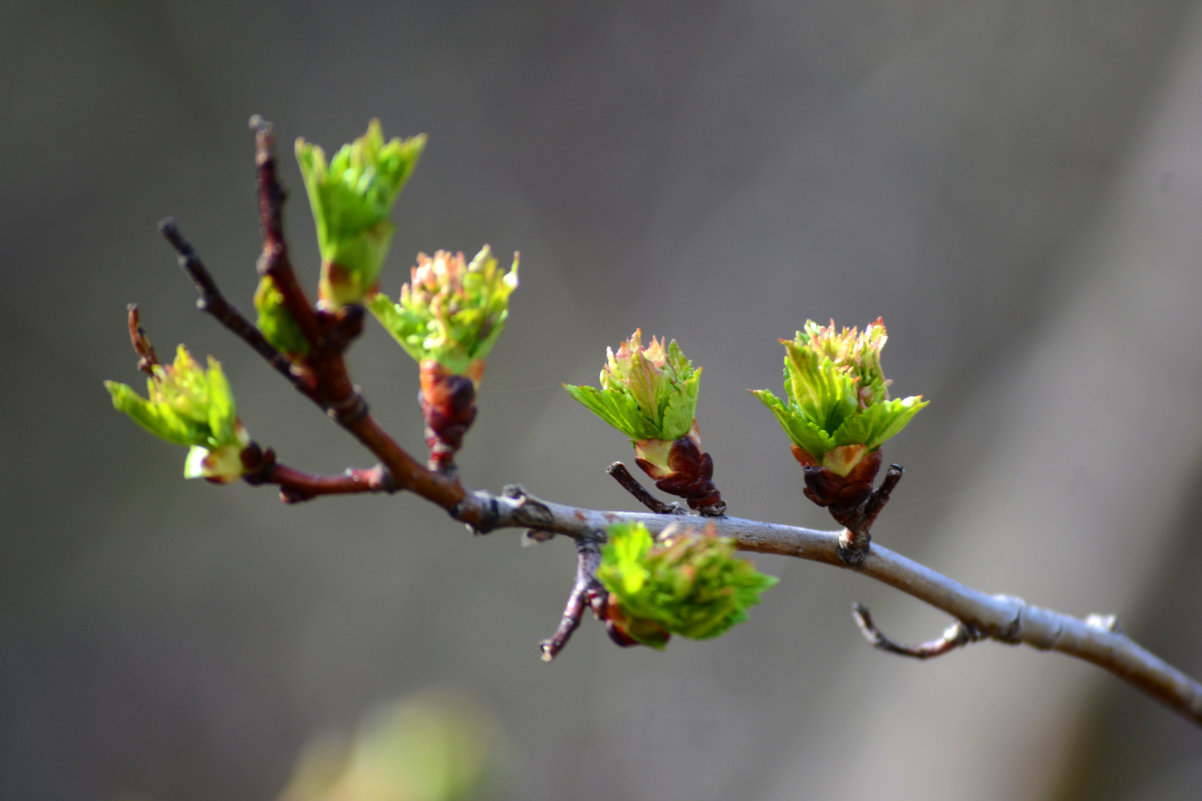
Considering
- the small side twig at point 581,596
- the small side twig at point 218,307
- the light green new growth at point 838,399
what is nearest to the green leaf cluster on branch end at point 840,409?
the light green new growth at point 838,399

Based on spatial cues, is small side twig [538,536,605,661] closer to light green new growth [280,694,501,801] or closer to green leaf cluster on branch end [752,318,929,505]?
green leaf cluster on branch end [752,318,929,505]

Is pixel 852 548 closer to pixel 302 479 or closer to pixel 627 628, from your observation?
pixel 627 628

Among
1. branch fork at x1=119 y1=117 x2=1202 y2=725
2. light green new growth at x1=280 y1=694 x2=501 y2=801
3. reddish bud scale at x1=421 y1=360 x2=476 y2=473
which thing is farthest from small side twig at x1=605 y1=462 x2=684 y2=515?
light green new growth at x1=280 y1=694 x2=501 y2=801

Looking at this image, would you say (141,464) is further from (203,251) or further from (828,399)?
(828,399)

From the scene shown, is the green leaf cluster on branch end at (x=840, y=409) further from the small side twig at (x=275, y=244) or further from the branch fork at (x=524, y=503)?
the small side twig at (x=275, y=244)

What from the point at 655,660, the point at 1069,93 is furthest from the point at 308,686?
the point at 1069,93
